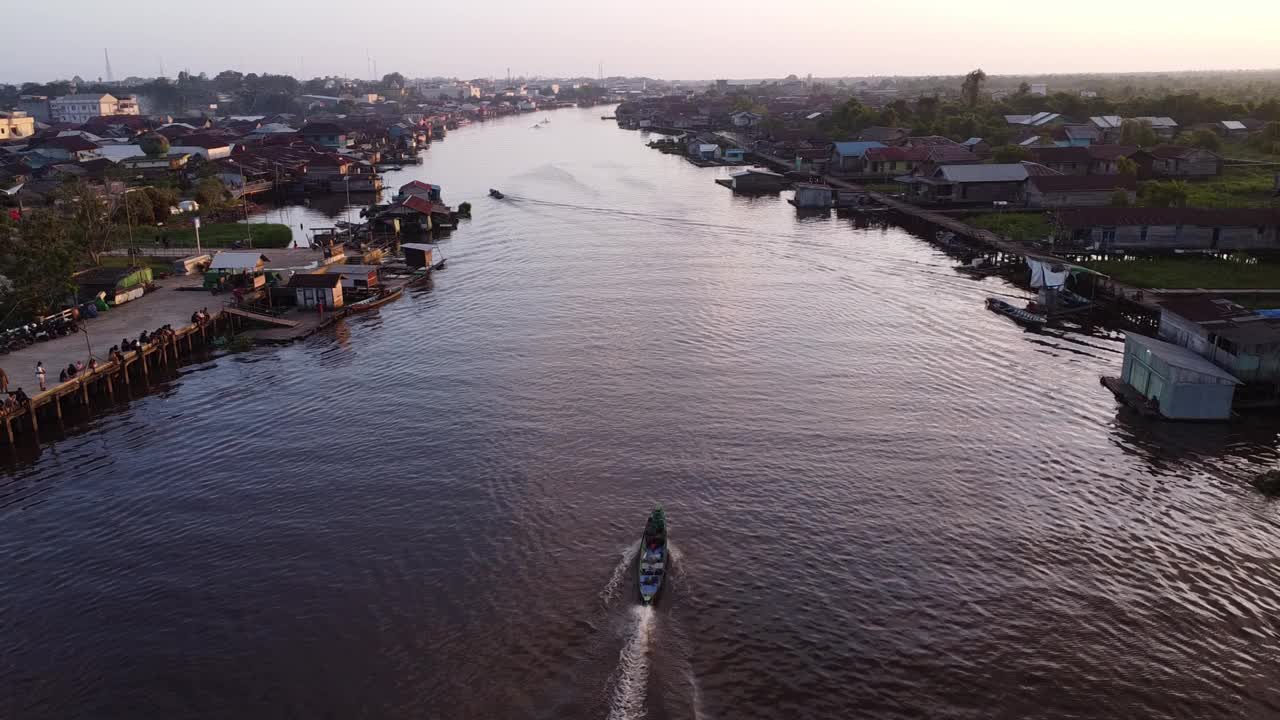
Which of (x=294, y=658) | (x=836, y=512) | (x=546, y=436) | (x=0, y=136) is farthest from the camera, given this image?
(x=0, y=136)

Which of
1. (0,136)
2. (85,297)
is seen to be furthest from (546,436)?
(0,136)

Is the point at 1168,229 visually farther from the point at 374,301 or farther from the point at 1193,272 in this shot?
the point at 374,301

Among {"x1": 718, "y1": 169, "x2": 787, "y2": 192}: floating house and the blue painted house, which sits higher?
the blue painted house

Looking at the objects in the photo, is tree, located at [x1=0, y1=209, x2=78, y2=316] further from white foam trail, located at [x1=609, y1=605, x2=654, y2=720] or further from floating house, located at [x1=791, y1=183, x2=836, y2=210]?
floating house, located at [x1=791, y1=183, x2=836, y2=210]

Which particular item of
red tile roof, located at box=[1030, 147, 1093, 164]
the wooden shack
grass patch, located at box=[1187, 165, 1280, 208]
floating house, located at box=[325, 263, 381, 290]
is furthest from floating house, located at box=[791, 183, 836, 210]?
floating house, located at box=[325, 263, 381, 290]

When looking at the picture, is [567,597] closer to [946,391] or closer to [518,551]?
[518,551]

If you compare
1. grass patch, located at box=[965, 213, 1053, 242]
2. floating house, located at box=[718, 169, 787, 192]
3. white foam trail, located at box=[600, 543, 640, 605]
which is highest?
floating house, located at box=[718, 169, 787, 192]

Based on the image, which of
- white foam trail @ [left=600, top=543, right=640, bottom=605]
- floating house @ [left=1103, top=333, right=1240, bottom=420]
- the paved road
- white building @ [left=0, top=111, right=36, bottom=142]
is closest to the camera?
white foam trail @ [left=600, top=543, right=640, bottom=605]

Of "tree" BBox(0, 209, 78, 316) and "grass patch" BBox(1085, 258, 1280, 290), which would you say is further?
"grass patch" BBox(1085, 258, 1280, 290)

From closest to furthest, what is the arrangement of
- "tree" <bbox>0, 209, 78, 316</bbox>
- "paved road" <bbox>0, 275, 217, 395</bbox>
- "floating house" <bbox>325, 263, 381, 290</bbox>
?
"paved road" <bbox>0, 275, 217, 395</bbox>
"tree" <bbox>0, 209, 78, 316</bbox>
"floating house" <bbox>325, 263, 381, 290</bbox>
